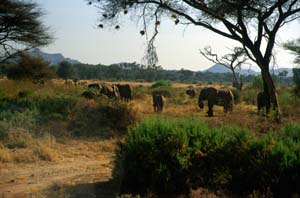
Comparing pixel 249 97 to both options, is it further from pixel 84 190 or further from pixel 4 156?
pixel 84 190

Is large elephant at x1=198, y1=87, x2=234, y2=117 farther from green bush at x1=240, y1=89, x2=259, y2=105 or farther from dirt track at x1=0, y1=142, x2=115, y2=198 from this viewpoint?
dirt track at x1=0, y1=142, x2=115, y2=198

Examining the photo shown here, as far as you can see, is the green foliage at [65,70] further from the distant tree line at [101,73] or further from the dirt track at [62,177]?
the dirt track at [62,177]

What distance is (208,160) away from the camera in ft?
26.0

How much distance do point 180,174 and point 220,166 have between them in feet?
2.02

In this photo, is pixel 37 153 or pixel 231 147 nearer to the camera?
pixel 231 147

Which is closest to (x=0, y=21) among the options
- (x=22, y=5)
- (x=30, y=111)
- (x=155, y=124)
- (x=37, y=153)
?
(x=22, y=5)

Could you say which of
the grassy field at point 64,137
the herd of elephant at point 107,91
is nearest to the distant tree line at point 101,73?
the herd of elephant at point 107,91

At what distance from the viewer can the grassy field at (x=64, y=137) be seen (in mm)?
9203

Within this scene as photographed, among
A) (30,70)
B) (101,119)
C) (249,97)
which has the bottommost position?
(249,97)

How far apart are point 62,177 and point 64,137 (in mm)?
5016

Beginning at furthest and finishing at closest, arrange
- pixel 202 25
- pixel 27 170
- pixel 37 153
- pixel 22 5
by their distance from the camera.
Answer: pixel 22 5 → pixel 202 25 → pixel 37 153 → pixel 27 170

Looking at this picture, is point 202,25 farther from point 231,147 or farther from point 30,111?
point 231,147

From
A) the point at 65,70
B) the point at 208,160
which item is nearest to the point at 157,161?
the point at 208,160

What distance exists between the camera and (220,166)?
7887mm
